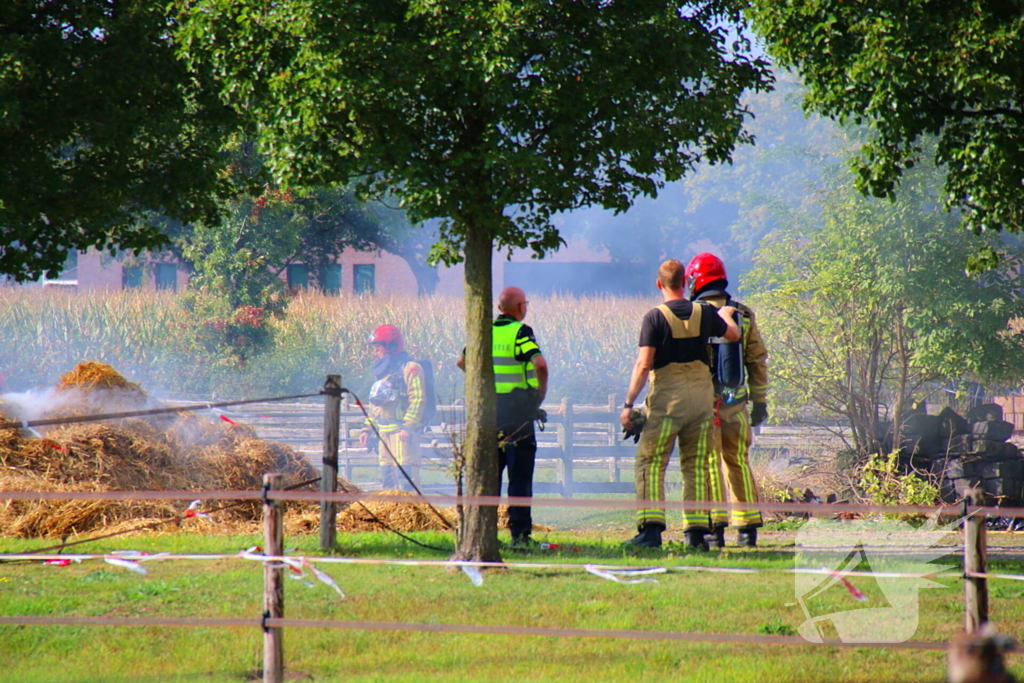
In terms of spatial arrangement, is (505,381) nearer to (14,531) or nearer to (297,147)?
(297,147)

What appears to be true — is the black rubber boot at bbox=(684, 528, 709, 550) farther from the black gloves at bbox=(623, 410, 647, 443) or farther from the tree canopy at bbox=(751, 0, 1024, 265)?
the tree canopy at bbox=(751, 0, 1024, 265)

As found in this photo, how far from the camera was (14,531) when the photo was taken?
777cm

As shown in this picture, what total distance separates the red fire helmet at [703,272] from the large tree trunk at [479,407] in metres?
1.82

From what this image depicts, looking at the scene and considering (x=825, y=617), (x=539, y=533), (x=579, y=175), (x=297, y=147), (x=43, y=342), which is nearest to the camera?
(x=825, y=617)

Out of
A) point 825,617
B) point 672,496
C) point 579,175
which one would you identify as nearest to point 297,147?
point 579,175

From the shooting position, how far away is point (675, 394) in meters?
6.79

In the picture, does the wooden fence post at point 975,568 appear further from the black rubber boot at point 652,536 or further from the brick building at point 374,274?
the brick building at point 374,274

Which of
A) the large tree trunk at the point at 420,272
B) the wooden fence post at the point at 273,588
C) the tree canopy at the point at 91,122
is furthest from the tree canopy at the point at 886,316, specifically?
the large tree trunk at the point at 420,272

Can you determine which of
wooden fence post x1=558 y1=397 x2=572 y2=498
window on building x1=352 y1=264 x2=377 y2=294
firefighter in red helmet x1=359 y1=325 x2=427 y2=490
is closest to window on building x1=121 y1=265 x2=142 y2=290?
window on building x1=352 y1=264 x2=377 y2=294

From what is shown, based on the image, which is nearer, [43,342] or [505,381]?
[505,381]

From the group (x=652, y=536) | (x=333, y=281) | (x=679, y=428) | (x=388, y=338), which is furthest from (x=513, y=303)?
(x=333, y=281)

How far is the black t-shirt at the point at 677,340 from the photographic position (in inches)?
264

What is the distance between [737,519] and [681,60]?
10.8 feet

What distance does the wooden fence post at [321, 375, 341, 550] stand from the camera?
6688 mm
